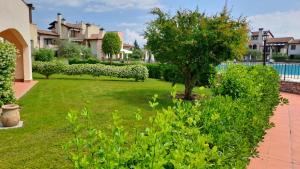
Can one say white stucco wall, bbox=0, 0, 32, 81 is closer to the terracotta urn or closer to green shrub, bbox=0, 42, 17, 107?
green shrub, bbox=0, 42, 17, 107

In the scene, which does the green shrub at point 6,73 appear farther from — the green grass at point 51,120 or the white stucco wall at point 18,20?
the white stucco wall at point 18,20

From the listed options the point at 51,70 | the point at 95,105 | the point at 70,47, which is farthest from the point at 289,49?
the point at 95,105

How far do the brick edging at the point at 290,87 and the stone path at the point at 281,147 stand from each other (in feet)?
24.4

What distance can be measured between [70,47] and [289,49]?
53.3m

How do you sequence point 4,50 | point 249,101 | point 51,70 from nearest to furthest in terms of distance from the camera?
point 249,101 < point 4,50 < point 51,70

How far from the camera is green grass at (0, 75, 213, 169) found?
5.52 m

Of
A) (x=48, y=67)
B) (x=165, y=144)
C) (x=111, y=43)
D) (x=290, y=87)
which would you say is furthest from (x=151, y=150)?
(x=111, y=43)

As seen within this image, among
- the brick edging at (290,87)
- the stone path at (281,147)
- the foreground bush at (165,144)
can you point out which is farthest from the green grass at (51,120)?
the brick edging at (290,87)

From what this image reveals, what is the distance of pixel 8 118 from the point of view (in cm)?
745

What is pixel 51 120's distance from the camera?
849cm

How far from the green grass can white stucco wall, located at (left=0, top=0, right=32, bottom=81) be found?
325cm

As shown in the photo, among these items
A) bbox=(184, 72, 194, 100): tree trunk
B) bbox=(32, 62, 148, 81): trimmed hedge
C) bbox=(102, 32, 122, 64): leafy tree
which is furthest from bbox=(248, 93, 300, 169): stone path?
bbox=(102, 32, 122, 64): leafy tree

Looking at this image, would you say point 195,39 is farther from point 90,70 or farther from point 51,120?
point 90,70

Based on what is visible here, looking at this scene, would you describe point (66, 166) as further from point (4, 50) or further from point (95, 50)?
point (95, 50)
